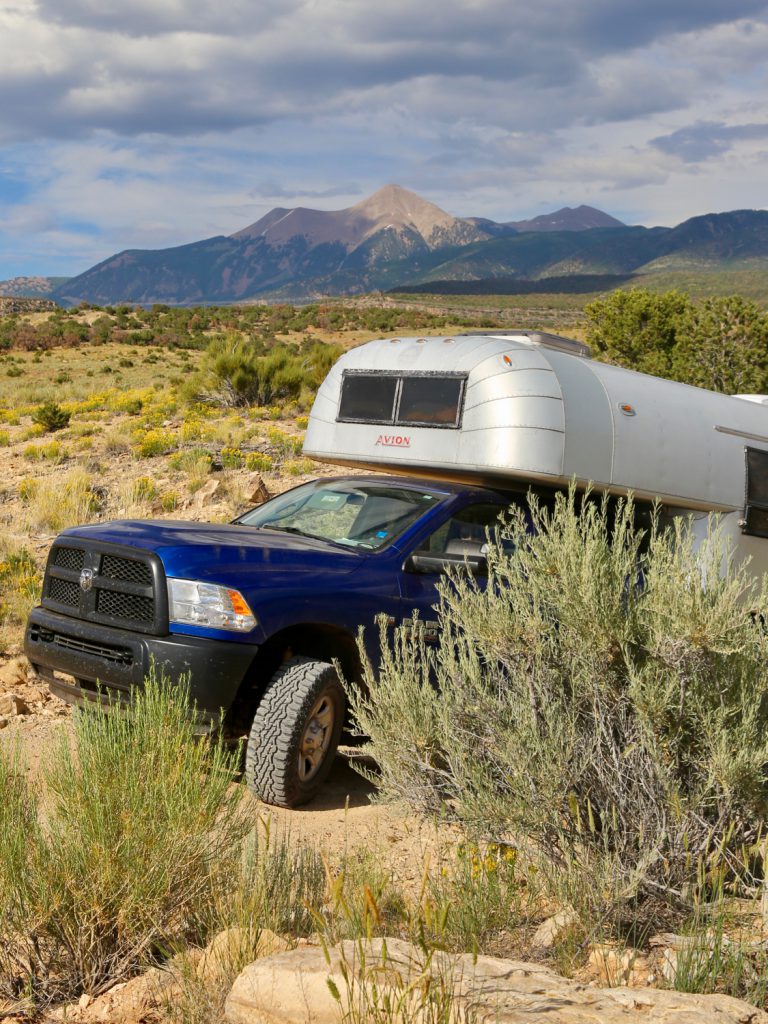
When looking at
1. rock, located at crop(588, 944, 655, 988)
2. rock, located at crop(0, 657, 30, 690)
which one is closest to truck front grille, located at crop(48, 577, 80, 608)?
rock, located at crop(0, 657, 30, 690)

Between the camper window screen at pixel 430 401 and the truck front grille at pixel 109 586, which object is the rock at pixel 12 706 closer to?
the truck front grille at pixel 109 586

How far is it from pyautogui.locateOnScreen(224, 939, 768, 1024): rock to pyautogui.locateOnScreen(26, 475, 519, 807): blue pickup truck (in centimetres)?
235

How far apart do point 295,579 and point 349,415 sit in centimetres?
247

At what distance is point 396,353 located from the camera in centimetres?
760

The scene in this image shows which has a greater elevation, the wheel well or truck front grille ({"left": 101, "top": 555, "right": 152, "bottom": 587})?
truck front grille ({"left": 101, "top": 555, "right": 152, "bottom": 587})

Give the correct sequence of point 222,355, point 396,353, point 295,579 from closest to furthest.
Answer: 1. point 295,579
2. point 396,353
3. point 222,355

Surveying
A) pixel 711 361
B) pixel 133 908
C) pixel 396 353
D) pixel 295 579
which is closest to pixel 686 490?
pixel 396 353

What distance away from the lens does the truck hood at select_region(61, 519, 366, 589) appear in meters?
5.34

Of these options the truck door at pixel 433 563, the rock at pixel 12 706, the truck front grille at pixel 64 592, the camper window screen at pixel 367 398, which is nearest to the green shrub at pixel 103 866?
the truck front grille at pixel 64 592

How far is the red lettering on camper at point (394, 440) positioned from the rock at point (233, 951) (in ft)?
14.8

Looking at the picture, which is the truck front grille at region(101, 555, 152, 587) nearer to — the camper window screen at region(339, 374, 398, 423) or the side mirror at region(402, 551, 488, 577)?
the side mirror at region(402, 551, 488, 577)

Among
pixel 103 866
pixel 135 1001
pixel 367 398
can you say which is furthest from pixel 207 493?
pixel 135 1001

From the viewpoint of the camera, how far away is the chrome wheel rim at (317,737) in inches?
214

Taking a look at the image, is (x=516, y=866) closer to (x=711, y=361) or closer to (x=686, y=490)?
(x=686, y=490)
